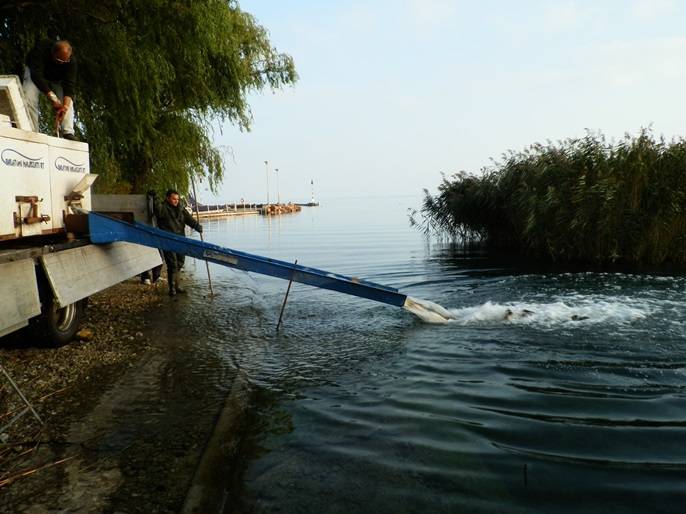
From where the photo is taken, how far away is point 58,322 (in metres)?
6.58

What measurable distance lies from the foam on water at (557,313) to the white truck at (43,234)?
5331 millimetres

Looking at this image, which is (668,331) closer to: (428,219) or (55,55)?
(55,55)

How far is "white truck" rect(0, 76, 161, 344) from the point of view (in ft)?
17.5

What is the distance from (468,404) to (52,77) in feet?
23.6

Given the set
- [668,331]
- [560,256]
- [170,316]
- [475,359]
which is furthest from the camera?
[560,256]

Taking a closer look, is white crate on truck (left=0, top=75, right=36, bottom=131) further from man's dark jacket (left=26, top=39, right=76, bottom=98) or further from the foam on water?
the foam on water

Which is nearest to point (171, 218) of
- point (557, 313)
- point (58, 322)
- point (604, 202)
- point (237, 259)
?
point (237, 259)

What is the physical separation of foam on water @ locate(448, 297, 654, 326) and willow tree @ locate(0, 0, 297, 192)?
8.06 meters

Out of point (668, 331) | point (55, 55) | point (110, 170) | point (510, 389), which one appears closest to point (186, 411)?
point (510, 389)

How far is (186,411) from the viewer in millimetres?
4594

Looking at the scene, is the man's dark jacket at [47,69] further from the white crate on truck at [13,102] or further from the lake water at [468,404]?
the lake water at [468,404]

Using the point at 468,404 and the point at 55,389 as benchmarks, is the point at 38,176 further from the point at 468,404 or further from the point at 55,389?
the point at 468,404

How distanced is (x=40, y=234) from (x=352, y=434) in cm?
461

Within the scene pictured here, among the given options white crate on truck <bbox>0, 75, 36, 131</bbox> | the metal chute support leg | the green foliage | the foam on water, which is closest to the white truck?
white crate on truck <bbox>0, 75, 36, 131</bbox>
